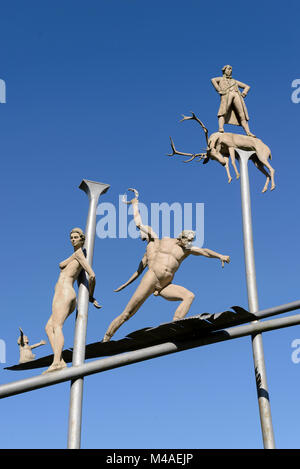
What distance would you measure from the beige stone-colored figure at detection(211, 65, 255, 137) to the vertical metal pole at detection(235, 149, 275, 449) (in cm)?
151

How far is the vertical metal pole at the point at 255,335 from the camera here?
9461mm

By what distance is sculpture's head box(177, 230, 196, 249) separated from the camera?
1140 cm

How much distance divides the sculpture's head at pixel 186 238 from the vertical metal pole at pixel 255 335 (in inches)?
37.3

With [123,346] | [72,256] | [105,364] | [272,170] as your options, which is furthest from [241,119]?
[105,364]

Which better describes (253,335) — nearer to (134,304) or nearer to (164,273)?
(164,273)

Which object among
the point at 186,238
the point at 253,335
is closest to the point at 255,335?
the point at 253,335

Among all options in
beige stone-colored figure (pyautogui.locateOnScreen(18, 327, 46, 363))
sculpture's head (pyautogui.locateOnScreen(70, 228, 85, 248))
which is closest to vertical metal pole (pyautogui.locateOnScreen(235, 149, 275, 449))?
sculpture's head (pyautogui.locateOnScreen(70, 228, 85, 248))

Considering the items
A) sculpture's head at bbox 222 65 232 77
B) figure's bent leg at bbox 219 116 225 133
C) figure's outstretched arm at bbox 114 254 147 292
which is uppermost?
sculpture's head at bbox 222 65 232 77

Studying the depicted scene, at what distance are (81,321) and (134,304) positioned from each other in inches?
57.8

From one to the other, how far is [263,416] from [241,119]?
6650 mm

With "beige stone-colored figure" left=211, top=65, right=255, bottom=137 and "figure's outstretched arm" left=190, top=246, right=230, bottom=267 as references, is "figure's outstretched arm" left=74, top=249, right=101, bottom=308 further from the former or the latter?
"beige stone-colored figure" left=211, top=65, right=255, bottom=137

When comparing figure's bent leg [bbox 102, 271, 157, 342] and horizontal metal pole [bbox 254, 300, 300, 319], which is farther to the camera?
figure's bent leg [bbox 102, 271, 157, 342]

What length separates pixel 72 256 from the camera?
10750 mm
